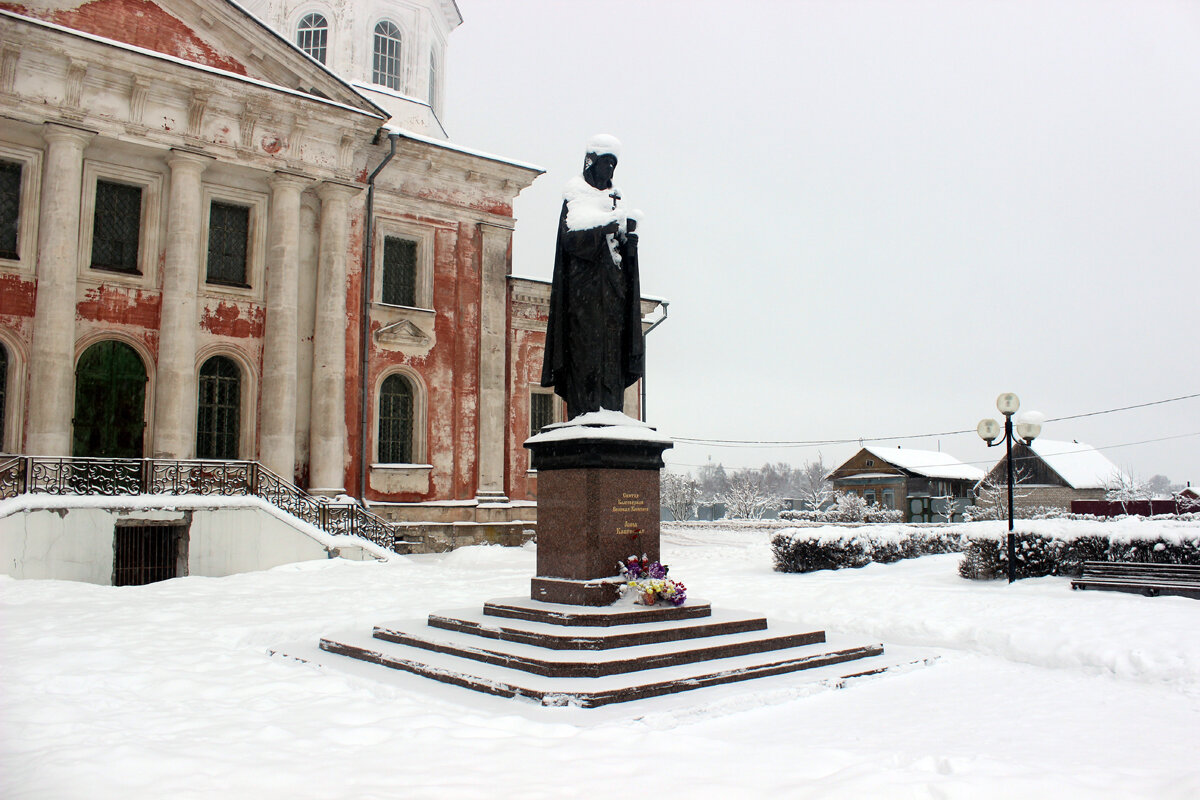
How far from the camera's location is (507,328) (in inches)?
987

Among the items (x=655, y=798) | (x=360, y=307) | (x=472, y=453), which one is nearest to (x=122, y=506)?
(x=360, y=307)

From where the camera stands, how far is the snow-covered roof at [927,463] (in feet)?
196

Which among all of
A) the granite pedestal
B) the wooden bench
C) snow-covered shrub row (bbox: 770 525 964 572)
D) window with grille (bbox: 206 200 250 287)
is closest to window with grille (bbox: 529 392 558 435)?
window with grille (bbox: 206 200 250 287)

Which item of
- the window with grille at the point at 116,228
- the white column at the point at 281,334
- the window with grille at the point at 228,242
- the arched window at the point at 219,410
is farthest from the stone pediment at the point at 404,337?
the window with grille at the point at 116,228

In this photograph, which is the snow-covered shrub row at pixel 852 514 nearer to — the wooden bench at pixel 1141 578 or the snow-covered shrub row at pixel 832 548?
the snow-covered shrub row at pixel 832 548

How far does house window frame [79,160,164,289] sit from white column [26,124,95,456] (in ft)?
2.14

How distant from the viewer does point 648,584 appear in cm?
802

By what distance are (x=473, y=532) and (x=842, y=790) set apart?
19.0 m

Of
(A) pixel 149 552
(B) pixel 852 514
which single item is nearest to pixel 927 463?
(B) pixel 852 514

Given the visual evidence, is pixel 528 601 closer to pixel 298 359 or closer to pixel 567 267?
pixel 567 267

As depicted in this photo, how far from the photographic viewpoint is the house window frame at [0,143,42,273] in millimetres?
17875

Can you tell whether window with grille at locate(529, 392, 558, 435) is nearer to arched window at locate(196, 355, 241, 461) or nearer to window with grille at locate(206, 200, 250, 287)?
arched window at locate(196, 355, 241, 461)

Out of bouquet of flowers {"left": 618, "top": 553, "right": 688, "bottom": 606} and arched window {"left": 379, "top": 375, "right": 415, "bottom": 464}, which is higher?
arched window {"left": 379, "top": 375, "right": 415, "bottom": 464}

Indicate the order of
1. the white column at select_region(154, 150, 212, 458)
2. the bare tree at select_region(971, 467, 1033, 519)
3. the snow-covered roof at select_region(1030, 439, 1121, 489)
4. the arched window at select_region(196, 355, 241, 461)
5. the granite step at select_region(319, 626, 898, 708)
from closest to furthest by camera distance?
the granite step at select_region(319, 626, 898, 708), the white column at select_region(154, 150, 212, 458), the arched window at select_region(196, 355, 241, 461), the bare tree at select_region(971, 467, 1033, 519), the snow-covered roof at select_region(1030, 439, 1121, 489)
